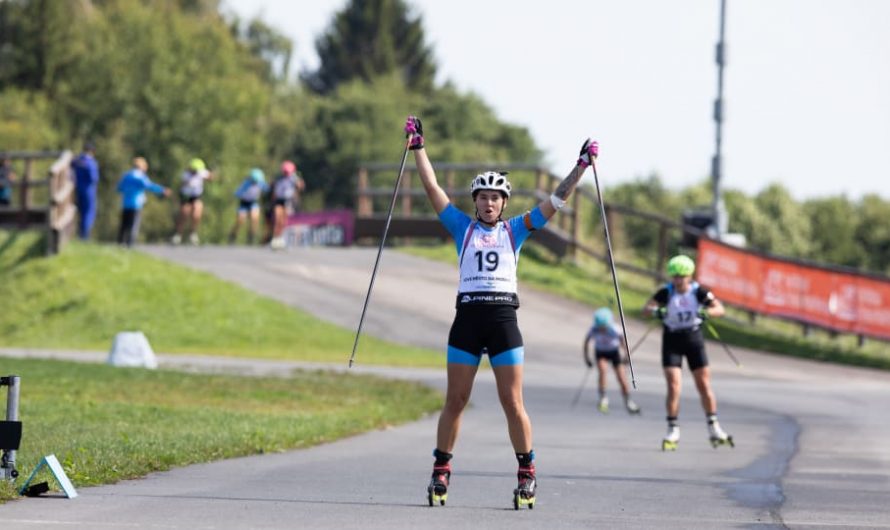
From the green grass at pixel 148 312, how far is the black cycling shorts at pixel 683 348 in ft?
35.6

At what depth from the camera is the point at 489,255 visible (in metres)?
10.6

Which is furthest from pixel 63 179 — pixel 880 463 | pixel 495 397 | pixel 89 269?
pixel 880 463

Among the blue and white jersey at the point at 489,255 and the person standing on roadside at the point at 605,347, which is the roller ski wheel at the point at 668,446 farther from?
the blue and white jersey at the point at 489,255

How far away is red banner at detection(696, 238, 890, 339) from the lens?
32.8 metres

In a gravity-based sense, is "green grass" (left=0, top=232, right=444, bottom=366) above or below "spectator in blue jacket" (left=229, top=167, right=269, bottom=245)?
below

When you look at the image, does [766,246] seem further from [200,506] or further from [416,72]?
[200,506]

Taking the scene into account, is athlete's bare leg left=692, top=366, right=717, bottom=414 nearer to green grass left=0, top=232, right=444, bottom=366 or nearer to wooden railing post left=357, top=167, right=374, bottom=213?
green grass left=0, top=232, right=444, bottom=366

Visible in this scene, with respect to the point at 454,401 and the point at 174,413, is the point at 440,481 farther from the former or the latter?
the point at 174,413

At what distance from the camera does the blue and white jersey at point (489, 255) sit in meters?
10.5

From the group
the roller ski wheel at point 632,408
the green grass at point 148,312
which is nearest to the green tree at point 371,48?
the green grass at point 148,312

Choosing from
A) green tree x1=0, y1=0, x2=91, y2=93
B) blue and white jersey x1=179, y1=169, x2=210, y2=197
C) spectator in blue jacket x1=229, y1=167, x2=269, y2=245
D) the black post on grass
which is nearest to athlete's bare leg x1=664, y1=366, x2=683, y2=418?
the black post on grass

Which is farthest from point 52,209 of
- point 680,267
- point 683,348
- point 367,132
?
point 367,132

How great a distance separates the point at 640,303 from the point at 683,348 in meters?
18.6

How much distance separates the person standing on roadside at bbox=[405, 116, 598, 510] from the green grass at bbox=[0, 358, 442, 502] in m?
2.34
